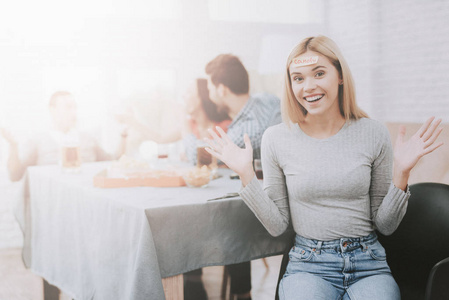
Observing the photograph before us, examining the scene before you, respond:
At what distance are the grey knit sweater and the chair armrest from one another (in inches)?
7.4

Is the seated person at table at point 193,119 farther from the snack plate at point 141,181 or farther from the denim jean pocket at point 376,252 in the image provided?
the denim jean pocket at point 376,252

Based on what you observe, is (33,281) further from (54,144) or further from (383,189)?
(383,189)

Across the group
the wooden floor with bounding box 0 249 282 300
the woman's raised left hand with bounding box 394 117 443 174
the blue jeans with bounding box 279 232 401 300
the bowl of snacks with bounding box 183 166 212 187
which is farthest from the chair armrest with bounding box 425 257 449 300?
the wooden floor with bounding box 0 249 282 300

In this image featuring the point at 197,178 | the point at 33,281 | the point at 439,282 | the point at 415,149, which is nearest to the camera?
the point at 439,282

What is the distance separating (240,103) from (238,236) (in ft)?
5.56

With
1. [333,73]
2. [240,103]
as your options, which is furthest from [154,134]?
[333,73]

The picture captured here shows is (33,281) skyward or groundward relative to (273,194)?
groundward

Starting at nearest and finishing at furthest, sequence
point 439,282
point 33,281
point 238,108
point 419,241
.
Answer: point 439,282 → point 419,241 → point 33,281 → point 238,108

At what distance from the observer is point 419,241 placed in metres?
1.32

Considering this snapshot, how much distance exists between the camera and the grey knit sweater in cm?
125

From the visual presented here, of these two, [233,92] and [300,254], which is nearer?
[300,254]

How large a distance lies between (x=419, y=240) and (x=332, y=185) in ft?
1.02

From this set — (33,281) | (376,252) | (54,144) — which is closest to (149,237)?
(376,252)

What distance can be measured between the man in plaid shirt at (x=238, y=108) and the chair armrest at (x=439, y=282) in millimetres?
1290
